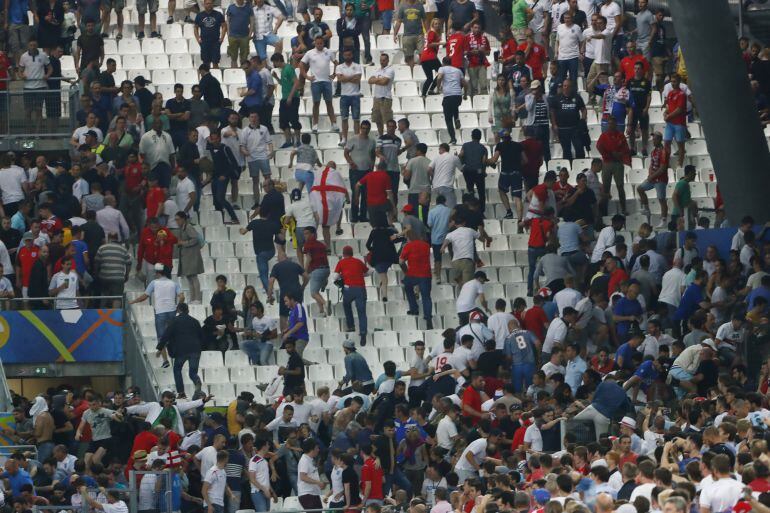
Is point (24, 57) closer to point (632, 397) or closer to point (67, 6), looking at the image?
point (67, 6)

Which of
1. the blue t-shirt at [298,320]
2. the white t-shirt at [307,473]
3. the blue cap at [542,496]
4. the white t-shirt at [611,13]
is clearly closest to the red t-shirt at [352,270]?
the blue t-shirt at [298,320]

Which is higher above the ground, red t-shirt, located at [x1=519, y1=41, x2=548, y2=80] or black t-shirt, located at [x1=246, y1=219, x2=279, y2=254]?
red t-shirt, located at [x1=519, y1=41, x2=548, y2=80]

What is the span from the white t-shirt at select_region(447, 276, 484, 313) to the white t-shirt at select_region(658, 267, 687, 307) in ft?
8.45

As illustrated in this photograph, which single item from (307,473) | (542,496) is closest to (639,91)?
(307,473)

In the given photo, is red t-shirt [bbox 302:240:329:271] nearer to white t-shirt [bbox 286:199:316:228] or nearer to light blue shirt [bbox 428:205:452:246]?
white t-shirt [bbox 286:199:316:228]

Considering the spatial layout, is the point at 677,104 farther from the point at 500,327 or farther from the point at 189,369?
the point at 189,369

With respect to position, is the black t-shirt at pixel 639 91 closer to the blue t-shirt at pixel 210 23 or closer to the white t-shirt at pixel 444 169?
the white t-shirt at pixel 444 169

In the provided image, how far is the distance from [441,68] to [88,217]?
7.06 meters

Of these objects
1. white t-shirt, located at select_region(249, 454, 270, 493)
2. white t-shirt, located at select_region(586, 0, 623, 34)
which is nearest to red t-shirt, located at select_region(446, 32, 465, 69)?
white t-shirt, located at select_region(586, 0, 623, 34)

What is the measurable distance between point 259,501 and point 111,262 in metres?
5.96

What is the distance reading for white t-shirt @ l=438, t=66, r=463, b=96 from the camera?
3319cm

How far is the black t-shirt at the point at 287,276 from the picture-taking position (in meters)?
28.8

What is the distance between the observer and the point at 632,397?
25188mm

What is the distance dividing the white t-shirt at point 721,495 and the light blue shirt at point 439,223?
44.8ft
